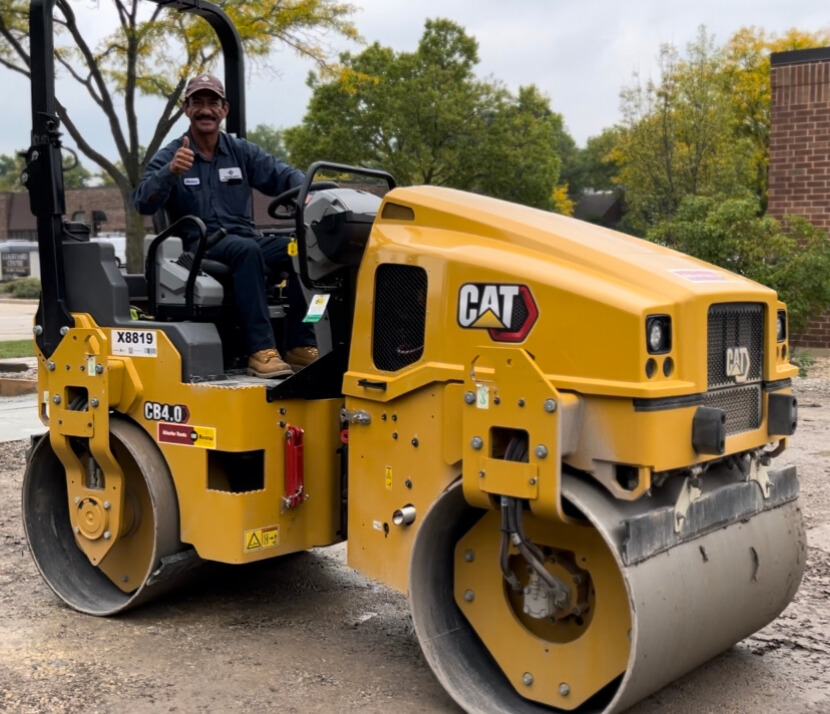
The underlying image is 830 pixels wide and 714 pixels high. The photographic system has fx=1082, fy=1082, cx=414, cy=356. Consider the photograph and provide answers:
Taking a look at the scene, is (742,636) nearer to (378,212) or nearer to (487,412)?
(487,412)

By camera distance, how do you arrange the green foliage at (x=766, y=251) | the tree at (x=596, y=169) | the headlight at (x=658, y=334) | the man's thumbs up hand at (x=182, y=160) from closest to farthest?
the headlight at (x=658, y=334), the man's thumbs up hand at (x=182, y=160), the green foliage at (x=766, y=251), the tree at (x=596, y=169)

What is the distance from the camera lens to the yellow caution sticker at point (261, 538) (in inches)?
169

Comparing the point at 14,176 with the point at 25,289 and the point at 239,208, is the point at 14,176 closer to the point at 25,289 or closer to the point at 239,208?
the point at 25,289

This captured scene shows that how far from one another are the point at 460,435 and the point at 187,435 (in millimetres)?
1339

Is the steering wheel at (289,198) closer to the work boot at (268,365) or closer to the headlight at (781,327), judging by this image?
the work boot at (268,365)

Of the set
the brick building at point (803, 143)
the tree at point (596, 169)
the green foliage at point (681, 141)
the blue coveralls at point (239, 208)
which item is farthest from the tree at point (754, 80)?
the tree at point (596, 169)

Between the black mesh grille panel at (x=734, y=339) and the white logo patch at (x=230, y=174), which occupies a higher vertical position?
the white logo patch at (x=230, y=174)

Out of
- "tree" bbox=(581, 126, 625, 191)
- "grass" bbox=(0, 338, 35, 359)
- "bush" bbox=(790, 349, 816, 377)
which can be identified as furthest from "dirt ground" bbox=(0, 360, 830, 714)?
"tree" bbox=(581, 126, 625, 191)

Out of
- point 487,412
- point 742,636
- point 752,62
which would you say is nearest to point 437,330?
point 487,412

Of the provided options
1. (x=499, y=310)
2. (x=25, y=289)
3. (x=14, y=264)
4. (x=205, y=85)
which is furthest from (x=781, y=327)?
(x=14, y=264)

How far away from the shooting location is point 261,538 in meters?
4.32

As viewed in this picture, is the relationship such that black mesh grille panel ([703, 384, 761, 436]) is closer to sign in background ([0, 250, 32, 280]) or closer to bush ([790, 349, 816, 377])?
bush ([790, 349, 816, 377])

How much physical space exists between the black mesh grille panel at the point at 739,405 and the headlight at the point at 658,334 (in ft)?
1.05

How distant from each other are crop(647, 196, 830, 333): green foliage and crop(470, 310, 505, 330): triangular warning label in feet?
29.0
